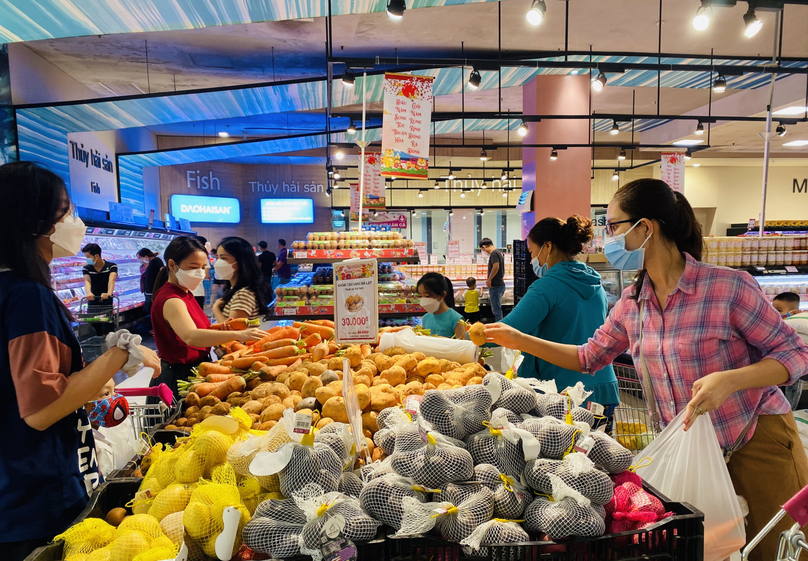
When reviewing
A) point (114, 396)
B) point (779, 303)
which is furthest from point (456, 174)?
point (114, 396)

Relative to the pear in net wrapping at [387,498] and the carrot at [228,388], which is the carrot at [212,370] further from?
the pear in net wrapping at [387,498]

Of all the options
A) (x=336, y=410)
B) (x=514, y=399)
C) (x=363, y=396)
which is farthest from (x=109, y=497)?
(x=514, y=399)

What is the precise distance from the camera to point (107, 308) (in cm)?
776

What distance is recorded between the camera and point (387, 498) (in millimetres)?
1176

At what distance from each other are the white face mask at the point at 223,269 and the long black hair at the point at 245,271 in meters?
0.06

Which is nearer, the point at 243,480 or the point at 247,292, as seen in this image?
the point at 243,480

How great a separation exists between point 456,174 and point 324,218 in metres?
5.00

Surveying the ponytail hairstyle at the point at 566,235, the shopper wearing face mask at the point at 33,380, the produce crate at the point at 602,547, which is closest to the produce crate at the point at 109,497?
the shopper wearing face mask at the point at 33,380

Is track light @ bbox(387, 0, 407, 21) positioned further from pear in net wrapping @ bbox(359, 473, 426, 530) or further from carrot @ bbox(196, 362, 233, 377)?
pear in net wrapping @ bbox(359, 473, 426, 530)

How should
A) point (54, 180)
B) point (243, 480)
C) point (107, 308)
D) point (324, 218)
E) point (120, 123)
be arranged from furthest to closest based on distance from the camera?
point (324, 218) → point (120, 123) → point (107, 308) → point (54, 180) → point (243, 480)

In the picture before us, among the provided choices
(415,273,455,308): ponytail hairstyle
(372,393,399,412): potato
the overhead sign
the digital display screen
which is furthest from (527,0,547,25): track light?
the digital display screen

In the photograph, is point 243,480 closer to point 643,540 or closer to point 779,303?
point 643,540

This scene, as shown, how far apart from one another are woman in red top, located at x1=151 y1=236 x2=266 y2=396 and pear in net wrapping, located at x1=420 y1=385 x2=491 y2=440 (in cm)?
199

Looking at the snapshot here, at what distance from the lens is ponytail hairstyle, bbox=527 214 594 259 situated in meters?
2.85
